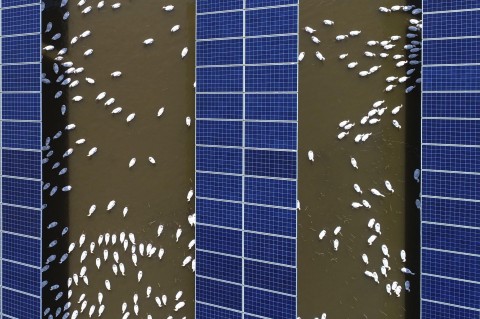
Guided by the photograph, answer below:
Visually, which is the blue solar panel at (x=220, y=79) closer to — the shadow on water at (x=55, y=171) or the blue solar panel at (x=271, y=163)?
the blue solar panel at (x=271, y=163)

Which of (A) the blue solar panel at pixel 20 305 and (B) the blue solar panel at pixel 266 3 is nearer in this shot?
(B) the blue solar panel at pixel 266 3

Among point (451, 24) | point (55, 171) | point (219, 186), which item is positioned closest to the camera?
point (451, 24)

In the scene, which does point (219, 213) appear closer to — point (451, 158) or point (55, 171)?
point (55, 171)

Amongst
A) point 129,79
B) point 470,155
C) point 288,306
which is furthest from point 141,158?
point 470,155

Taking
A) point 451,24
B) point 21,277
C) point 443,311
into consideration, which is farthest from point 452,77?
point 21,277

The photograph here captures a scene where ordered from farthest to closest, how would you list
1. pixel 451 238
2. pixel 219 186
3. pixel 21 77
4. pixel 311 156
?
pixel 21 77 → pixel 311 156 → pixel 219 186 → pixel 451 238

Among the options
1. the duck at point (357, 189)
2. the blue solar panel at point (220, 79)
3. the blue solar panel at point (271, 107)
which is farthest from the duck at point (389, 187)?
the blue solar panel at point (220, 79)

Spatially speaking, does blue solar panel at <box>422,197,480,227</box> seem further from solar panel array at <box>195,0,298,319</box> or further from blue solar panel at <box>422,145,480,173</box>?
solar panel array at <box>195,0,298,319</box>

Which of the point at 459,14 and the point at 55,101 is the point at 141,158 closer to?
the point at 55,101
